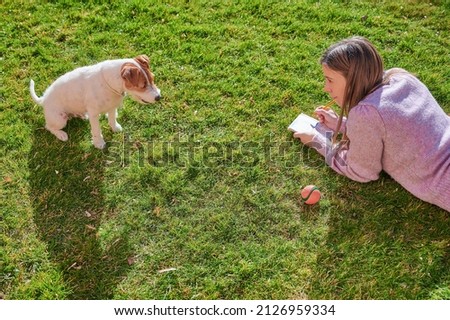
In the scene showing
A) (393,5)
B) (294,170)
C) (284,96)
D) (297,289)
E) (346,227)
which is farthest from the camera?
(393,5)

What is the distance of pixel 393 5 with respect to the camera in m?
6.51

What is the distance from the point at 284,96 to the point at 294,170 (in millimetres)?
1062

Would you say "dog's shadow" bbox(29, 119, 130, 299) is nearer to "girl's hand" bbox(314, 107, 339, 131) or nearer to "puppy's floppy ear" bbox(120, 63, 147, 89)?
"puppy's floppy ear" bbox(120, 63, 147, 89)

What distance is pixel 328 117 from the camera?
4922 millimetres

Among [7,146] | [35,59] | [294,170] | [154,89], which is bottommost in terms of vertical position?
[294,170]

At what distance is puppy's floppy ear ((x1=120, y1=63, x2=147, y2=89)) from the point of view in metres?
3.86

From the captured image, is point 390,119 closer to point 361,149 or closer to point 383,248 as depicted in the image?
point 361,149

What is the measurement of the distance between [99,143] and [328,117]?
2.45 meters

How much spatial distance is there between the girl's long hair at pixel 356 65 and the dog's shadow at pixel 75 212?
244 centimetres

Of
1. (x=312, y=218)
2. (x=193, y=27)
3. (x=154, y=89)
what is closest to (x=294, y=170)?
(x=312, y=218)

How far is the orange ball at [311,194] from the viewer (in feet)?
14.4

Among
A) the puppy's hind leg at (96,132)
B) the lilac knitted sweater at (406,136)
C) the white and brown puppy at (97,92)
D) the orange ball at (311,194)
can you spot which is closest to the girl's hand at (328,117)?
the lilac knitted sweater at (406,136)

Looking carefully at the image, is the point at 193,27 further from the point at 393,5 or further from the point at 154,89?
the point at 393,5

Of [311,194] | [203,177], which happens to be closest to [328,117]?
[311,194]
